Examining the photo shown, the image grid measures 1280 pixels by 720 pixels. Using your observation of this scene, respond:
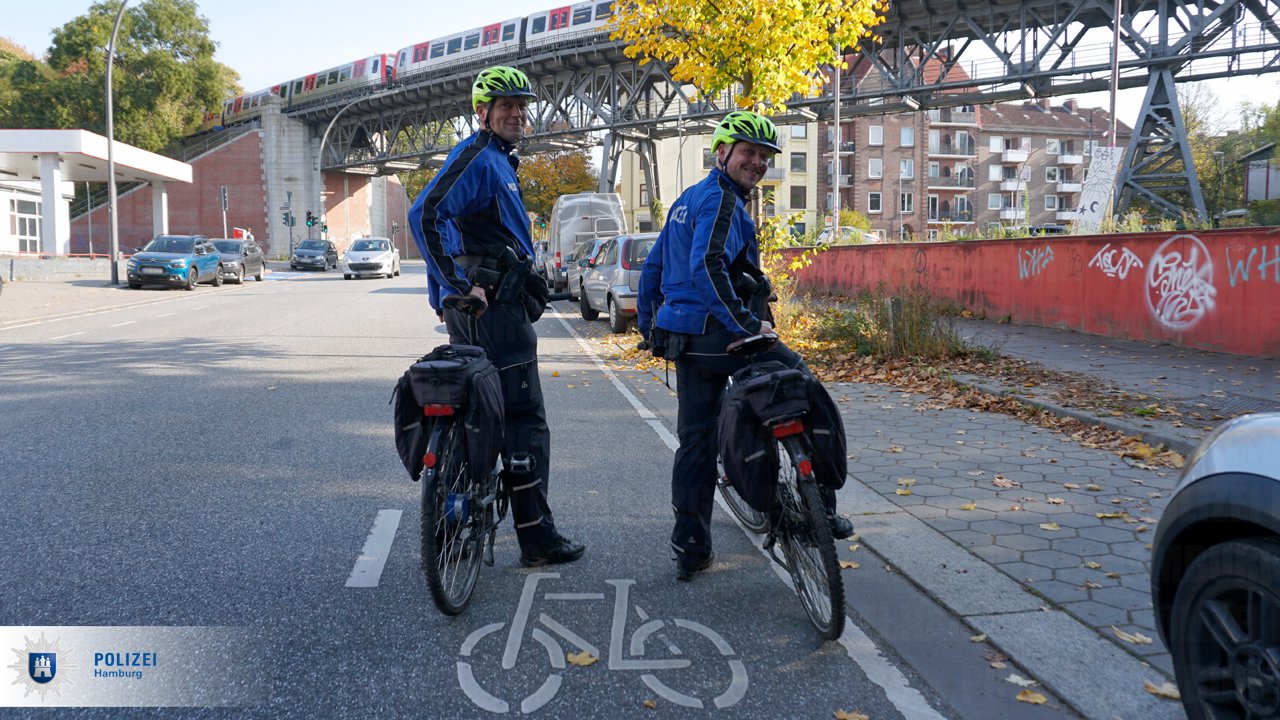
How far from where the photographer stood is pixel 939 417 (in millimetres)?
8164

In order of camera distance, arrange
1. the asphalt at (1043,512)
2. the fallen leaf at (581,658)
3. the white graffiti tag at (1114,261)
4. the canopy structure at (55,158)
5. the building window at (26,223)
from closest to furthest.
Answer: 1. the fallen leaf at (581,658)
2. the asphalt at (1043,512)
3. the white graffiti tag at (1114,261)
4. the canopy structure at (55,158)
5. the building window at (26,223)

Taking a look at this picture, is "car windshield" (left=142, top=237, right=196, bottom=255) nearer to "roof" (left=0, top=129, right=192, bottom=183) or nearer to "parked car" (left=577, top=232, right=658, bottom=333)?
"roof" (left=0, top=129, right=192, bottom=183)

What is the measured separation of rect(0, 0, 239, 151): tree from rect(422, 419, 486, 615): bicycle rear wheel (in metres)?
74.6

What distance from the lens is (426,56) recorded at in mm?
55656

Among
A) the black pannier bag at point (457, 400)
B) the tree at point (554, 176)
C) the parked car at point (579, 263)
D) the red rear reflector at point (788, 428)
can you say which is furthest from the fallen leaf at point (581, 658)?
the tree at point (554, 176)

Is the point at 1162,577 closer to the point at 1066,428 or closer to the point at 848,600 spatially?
the point at 848,600

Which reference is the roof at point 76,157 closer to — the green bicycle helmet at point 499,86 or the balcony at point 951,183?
the green bicycle helmet at point 499,86

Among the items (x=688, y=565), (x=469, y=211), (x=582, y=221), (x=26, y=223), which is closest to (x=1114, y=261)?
(x=688, y=565)

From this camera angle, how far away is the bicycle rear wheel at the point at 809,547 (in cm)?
341

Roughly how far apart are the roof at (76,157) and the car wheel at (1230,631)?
40.2m

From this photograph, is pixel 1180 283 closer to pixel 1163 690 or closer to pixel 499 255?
pixel 1163 690

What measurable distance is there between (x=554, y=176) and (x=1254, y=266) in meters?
65.8

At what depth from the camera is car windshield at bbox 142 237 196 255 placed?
28406 millimetres

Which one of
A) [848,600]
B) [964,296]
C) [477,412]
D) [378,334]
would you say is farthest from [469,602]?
[964,296]
